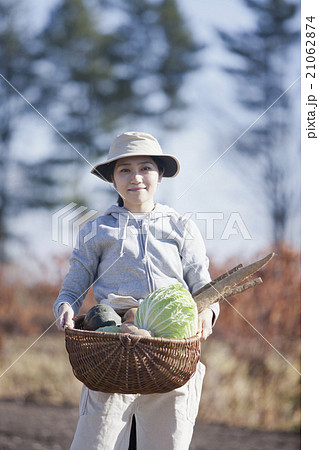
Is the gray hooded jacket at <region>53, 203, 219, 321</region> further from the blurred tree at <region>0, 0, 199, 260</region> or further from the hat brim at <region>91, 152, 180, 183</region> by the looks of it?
the blurred tree at <region>0, 0, 199, 260</region>

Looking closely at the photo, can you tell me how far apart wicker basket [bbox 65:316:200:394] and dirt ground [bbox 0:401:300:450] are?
10.3 ft

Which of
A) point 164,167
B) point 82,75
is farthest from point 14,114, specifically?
point 164,167

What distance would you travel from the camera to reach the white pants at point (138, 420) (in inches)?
100

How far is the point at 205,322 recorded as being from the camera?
8.51ft

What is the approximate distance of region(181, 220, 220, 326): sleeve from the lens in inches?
110

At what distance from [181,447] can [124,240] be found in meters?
0.97

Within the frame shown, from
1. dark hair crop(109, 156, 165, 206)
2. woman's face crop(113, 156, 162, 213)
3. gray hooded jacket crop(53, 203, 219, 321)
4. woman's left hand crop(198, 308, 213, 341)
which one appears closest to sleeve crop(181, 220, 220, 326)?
gray hooded jacket crop(53, 203, 219, 321)

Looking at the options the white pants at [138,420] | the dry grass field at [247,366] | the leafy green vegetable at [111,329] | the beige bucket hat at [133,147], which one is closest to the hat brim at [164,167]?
the beige bucket hat at [133,147]

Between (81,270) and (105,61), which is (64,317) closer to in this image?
(81,270)

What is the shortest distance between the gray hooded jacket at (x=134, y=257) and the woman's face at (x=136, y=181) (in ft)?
0.19

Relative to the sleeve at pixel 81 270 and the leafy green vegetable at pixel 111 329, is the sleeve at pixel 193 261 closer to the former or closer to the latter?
the sleeve at pixel 81 270

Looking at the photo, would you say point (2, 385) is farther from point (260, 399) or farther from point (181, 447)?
point (181, 447)

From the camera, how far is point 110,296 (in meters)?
2.63
